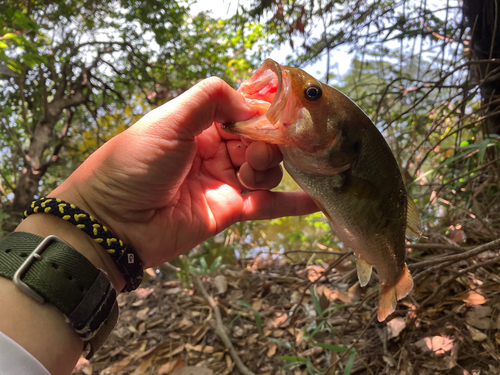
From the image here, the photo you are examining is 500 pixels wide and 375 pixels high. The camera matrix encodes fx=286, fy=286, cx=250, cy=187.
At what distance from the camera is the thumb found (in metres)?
1.19

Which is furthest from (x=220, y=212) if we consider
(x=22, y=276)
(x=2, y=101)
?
(x=2, y=101)

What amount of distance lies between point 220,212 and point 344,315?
1437 millimetres

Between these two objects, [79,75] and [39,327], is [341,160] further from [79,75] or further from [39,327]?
[79,75]

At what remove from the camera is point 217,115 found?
1.25m

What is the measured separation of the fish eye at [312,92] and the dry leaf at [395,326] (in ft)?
5.54

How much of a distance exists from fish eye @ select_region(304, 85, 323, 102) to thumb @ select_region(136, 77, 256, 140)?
0.86 feet

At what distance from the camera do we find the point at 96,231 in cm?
117

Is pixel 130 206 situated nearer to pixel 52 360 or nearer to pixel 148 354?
pixel 52 360

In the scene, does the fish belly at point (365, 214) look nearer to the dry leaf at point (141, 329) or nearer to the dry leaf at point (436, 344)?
the dry leaf at point (436, 344)

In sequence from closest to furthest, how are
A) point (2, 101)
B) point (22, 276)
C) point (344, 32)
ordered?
point (22, 276) → point (344, 32) → point (2, 101)

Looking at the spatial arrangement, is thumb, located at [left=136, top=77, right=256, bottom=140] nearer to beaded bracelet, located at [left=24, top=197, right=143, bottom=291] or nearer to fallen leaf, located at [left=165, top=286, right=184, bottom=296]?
beaded bracelet, located at [left=24, top=197, right=143, bottom=291]

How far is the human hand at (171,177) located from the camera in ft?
4.02

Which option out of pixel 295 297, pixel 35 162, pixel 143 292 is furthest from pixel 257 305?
pixel 35 162

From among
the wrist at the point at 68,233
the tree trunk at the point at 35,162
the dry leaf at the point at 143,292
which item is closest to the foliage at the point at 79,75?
the tree trunk at the point at 35,162
